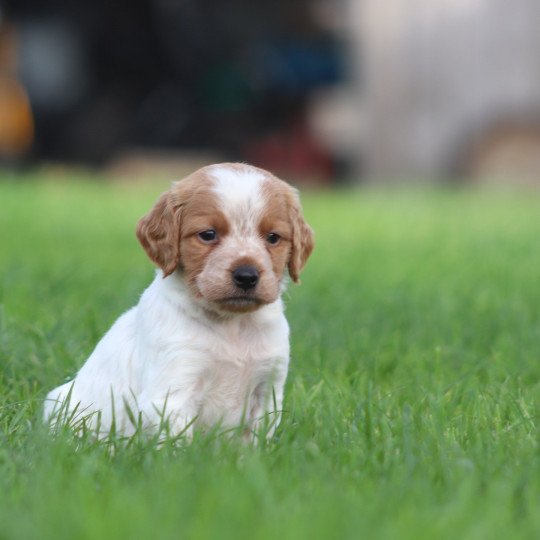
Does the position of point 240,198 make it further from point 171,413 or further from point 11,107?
point 11,107

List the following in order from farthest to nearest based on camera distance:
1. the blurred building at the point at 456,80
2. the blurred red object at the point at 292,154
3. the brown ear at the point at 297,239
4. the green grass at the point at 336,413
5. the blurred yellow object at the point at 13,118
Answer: the blurred red object at the point at 292,154
the blurred yellow object at the point at 13,118
the blurred building at the point at 456,80
the brown ear at the point at 297,239
the green grass at the point at 336,413

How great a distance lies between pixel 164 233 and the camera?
12.4ft

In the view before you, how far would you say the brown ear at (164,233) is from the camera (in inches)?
146

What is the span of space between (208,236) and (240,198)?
0.16 m

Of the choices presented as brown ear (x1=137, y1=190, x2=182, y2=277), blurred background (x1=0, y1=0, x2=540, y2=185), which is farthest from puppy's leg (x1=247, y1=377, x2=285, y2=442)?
blurred background (x1=0, y1=0, x2=540, y2=185)

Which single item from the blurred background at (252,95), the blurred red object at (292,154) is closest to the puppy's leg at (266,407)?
the blurred background at (252,95)

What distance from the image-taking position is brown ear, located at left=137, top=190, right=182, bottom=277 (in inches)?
146

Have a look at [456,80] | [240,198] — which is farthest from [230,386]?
[456,80]

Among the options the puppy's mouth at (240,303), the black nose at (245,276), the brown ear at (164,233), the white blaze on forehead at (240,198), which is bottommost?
the puppy's mouth at (240,303)

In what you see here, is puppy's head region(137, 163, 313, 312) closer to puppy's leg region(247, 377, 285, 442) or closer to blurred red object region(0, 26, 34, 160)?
puppy's leg region(247, 377, 285, 442)

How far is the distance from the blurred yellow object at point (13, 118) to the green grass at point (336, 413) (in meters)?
6.53

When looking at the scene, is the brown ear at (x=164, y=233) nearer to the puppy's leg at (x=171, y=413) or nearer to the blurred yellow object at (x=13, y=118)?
the puppy's leg at (x=171, y=413)

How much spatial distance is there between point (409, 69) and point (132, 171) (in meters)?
3.64

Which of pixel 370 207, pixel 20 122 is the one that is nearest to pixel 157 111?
pixel 20 122
